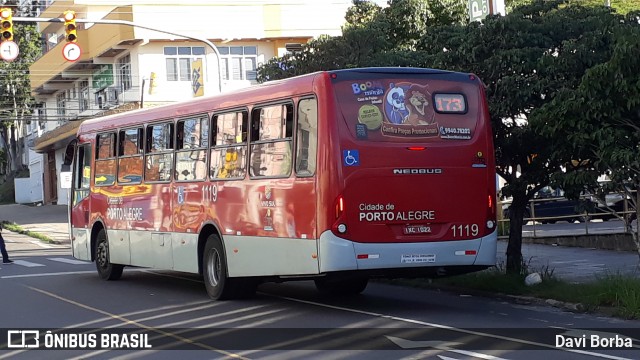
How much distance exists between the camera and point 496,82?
53.5 feet

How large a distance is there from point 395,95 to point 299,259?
257 cm

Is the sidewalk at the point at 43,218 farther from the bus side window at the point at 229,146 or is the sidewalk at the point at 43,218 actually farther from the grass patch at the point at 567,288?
the grass patch at the point at 567,288

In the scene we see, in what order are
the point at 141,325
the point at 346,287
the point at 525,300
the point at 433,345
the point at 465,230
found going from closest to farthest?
the point at 433,345 < the point at 141,325 < the point at 465,230 < the point at 525,300 < the point at 346,287

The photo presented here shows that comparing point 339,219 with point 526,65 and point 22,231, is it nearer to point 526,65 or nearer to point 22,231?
point 526,65

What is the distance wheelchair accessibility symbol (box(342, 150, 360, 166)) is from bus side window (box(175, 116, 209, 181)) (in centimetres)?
379

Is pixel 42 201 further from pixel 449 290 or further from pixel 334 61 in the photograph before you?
pixel 449 290

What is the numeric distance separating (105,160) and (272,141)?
6991 millimetres

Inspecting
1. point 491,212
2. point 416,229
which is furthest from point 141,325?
point 491,212

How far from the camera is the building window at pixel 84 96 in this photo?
59125mm

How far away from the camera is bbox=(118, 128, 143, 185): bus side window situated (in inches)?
729

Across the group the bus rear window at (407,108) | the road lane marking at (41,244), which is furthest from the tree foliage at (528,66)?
the road lane marking at (41,244)

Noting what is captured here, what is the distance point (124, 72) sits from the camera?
52.3 meters

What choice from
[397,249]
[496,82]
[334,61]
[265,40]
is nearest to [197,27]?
[265,40]

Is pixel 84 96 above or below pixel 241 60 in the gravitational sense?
below
